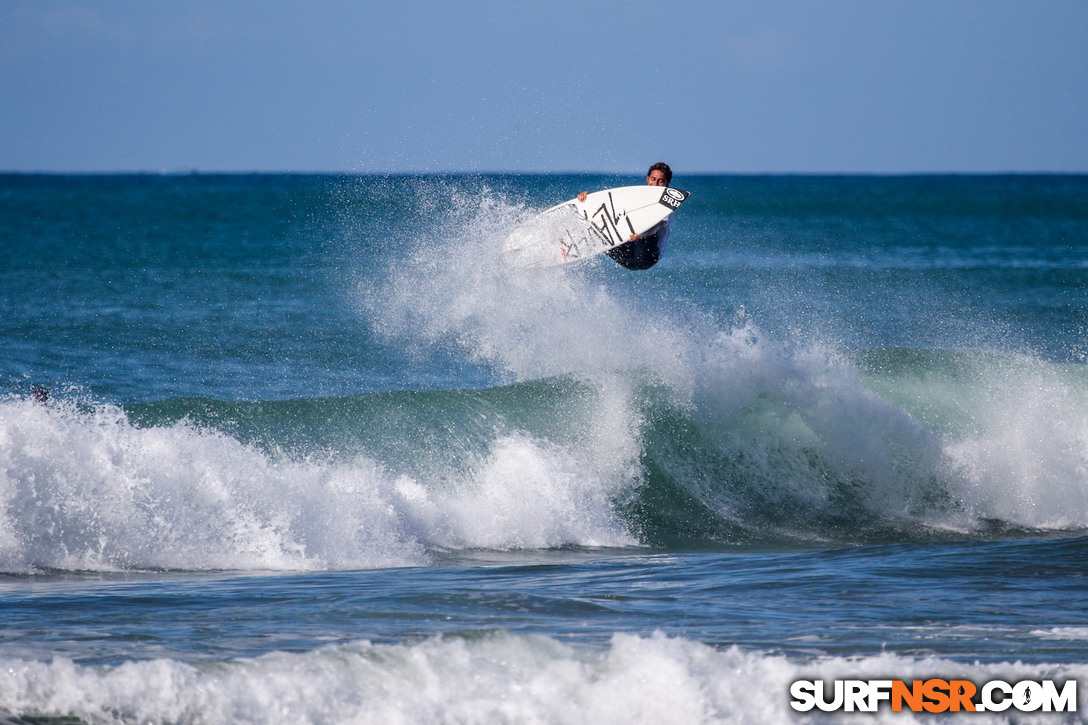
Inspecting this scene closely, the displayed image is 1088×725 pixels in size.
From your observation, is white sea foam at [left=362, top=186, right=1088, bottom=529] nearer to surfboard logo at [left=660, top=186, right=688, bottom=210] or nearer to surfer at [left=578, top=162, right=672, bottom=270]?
A: surfer at [left=578, top=162, right=672, bottom=270]

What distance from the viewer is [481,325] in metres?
14.1

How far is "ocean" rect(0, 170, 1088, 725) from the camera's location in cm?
603

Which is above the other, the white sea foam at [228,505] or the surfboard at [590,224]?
the surfboard at [590,224]

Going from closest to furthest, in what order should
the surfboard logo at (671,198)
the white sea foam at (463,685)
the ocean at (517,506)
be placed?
the white sea foam at (463,685)
the ocean at (517,506)
the surfboard logo at (671,198)

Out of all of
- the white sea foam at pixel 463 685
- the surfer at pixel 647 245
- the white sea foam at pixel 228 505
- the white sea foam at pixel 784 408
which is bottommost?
the white sea foam at pixel 463 685

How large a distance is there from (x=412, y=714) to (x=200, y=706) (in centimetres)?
108

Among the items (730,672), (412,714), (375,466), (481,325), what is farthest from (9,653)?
(481,325)

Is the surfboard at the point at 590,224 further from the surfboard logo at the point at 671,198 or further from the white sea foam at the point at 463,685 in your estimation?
the white sea foam at the point at 463,685

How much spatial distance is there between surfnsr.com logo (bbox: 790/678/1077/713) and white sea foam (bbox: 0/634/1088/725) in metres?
0.05

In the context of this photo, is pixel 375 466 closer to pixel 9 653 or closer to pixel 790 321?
pixel 9 653

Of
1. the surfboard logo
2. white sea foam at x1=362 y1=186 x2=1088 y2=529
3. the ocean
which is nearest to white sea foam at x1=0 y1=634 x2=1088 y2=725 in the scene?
the ocean

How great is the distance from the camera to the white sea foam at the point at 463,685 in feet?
18.9

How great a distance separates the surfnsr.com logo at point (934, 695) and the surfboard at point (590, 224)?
6.46 meters

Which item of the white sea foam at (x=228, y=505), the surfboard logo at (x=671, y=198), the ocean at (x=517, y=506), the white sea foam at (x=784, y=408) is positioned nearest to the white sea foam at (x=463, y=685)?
the ocean at (x=517, y=506)
